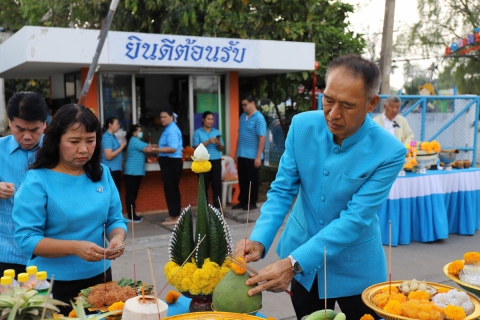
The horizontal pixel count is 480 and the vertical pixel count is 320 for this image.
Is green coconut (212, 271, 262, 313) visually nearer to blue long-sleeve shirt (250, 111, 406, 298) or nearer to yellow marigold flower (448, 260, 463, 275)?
blue long-sleeve shirt (250, 111, 406, 298)

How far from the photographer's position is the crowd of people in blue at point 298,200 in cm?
190

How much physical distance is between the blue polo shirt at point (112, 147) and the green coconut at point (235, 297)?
18.1 ft

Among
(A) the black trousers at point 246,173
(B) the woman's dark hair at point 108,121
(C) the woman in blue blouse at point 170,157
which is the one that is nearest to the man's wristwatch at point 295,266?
(C) the woman in blue blouse at point 170,157

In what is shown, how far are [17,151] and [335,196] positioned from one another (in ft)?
5.56

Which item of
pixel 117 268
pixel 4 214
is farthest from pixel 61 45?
pixel 4 214

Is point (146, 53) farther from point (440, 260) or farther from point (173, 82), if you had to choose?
point (440, 260)

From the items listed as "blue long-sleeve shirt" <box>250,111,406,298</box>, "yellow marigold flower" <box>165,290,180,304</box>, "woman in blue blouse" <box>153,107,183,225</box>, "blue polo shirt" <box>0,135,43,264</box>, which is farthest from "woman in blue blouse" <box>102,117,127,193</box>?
"blue long-sleeve shirt" <box>250,111,406,298</box>

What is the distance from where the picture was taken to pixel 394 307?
1651mm

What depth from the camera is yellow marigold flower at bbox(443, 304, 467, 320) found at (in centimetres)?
160

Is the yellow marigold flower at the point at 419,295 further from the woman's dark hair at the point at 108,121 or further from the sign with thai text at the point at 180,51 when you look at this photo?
the woman's dark hair at the point at 108,121

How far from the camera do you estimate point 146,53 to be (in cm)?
697

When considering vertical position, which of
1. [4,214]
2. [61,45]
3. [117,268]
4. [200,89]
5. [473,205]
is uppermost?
[61,45]

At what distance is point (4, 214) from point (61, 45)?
437 cm

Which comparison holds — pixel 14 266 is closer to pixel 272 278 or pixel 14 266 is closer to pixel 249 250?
pixel 249 250
